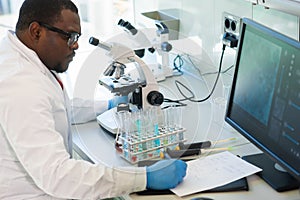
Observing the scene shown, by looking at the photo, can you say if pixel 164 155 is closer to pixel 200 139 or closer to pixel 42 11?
pixel 200 139

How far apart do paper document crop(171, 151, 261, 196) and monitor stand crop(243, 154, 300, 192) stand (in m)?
0.03

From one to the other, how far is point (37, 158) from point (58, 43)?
0.43 m

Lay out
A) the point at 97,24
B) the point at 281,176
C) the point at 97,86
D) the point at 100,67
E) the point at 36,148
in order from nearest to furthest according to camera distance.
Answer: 1. the point at 36,148
2. the point at 281,176
3. the point at 100,67
4. the point at 97,86
5. the point at 97,24

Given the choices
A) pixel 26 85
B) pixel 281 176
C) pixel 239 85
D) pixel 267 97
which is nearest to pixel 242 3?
pixel 239 85

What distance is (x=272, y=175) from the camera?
4.78 feet

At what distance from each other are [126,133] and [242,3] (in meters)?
0.82

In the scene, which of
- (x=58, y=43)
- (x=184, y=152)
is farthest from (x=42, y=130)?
(x=184, y=152)

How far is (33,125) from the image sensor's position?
1.36m

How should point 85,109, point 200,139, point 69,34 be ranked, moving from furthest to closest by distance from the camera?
1. point 85,109
2. point 200,139
3. point 69,34

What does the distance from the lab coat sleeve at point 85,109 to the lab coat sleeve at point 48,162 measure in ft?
1.74

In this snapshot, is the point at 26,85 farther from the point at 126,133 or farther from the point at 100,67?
the point at 100,67

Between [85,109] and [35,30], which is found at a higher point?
[35,30]

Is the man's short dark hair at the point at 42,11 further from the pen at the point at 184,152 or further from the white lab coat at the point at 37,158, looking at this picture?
the pen at the point at 184,152

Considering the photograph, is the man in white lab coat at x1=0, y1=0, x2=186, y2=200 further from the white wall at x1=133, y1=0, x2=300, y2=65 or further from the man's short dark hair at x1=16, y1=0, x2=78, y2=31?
the white wall at x1=133, y1=0, x2=300, y2=65
